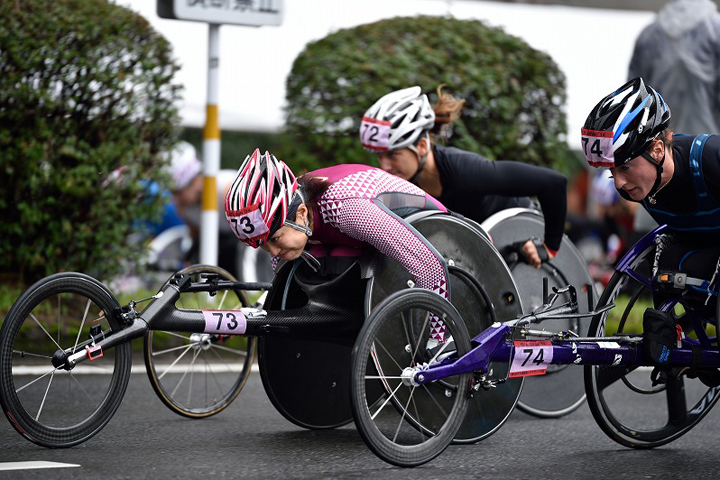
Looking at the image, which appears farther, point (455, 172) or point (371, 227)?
point (455, 172)

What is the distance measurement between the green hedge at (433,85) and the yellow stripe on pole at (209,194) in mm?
588

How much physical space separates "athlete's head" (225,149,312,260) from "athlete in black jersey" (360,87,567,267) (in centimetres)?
148

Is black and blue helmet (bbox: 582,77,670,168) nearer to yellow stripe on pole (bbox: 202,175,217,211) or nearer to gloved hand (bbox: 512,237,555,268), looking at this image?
gloved hand (bbox: 512,237,555,268)

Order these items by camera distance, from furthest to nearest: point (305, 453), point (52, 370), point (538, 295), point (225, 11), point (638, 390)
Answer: point (225, 11) < point (538, 295) < point (638, 390) < point (305, 453) < point (52, 370)

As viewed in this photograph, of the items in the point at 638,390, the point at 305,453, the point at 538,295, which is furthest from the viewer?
the point at 538,295

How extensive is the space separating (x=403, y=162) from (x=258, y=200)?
5.89 feet

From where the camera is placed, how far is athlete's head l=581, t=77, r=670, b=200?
185 inches

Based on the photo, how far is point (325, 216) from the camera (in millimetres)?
4961

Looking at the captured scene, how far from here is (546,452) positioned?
510 centimetres

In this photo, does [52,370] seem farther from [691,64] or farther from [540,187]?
[691,64]

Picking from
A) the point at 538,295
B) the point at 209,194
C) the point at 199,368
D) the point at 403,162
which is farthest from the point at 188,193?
the point at 538,295

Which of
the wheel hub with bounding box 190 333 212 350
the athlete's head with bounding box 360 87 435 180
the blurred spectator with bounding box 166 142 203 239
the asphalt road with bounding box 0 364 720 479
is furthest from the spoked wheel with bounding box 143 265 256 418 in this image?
the blurred spectator with bounding box 166 142 203 239

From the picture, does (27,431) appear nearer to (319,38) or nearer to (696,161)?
(696,161)

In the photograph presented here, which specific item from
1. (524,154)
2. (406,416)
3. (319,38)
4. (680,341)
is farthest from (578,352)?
(319,38)
